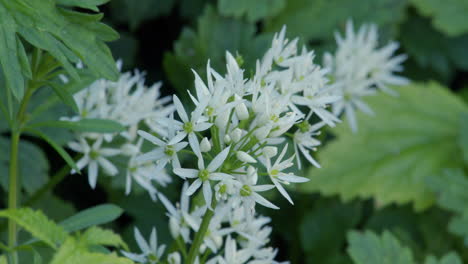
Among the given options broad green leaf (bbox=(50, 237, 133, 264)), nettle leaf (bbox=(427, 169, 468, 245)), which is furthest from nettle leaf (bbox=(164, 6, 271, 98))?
broad green leaf (bbox=(50, 237, 133, 264))

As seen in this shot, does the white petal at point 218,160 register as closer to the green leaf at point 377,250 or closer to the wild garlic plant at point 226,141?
the wild garlic plant at point 226,141

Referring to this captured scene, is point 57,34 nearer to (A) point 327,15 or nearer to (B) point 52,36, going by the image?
(B) point 52,36

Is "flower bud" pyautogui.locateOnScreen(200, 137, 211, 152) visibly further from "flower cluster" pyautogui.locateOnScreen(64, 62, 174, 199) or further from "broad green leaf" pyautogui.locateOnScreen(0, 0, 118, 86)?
"flower cluster" pyautogui.locateOnScreen(64, 62, 174, 199)

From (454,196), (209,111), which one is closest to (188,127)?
(209,111)

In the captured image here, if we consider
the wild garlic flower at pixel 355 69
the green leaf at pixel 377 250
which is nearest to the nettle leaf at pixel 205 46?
the wild garlic flower at pixel 355 69

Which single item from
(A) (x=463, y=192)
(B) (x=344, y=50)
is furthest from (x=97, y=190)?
(A) (x=463, y=192)

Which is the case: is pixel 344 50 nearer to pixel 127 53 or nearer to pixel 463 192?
pixel 463 192

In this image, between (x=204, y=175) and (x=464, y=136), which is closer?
(x=204, y=175)
